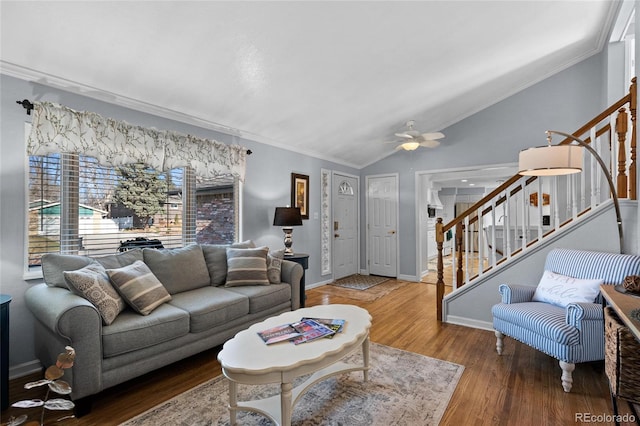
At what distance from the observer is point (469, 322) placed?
3486mm

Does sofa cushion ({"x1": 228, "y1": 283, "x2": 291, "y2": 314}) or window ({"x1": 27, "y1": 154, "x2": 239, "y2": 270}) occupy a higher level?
window ({"x1": 27, "y1": 154, "x2": 239, "y2": 270})

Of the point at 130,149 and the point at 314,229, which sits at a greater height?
the point at 130,149

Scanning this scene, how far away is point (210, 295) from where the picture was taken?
2.89 metres

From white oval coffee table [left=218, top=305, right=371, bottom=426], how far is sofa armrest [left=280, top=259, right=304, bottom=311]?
126 cm

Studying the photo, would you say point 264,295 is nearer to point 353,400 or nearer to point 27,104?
point 353,400

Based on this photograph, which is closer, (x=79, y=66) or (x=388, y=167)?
(x=79, y=66)

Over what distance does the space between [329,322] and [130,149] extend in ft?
8.08

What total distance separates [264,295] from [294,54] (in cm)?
236

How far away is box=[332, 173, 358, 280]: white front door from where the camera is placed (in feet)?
19.4

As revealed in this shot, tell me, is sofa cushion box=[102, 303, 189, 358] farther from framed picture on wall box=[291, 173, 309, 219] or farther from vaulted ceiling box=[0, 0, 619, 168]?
framed picture on wall box=[291, 173, 309, 219]

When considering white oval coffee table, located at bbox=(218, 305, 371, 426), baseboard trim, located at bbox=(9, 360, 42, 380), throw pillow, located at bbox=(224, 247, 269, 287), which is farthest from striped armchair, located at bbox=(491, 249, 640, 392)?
baseboard trim, located at bbox=(9, 360, 42, 380)

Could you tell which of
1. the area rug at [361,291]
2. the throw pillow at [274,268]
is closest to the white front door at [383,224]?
the area rug at [361,291]

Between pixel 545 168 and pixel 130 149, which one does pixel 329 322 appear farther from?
pixel 130 149

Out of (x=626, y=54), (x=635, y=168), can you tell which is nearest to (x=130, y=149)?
(x=635, y=168)
